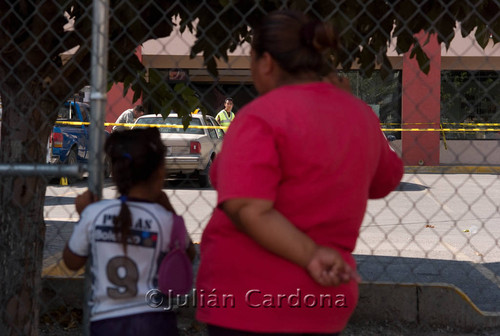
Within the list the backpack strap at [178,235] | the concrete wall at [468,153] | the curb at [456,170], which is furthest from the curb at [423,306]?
the concrete wall at [468,153]

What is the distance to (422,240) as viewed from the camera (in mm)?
7645

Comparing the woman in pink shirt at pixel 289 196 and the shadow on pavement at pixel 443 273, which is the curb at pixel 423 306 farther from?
the woman in pink shirt at pixel 289 196

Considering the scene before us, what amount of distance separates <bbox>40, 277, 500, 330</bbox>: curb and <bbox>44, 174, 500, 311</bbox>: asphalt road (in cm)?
19

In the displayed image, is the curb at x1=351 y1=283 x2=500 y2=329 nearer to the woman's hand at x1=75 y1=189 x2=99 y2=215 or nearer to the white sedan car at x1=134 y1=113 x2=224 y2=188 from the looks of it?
the woman's hand at x1=75 y1=189 x2=99 y2=215

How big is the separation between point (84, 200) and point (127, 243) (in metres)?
0.36

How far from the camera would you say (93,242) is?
2262 mm

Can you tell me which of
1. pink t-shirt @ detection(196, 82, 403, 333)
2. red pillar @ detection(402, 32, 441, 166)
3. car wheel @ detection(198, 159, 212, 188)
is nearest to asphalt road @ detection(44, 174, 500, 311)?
car wheel @ detection(198, 159, 212, 188)

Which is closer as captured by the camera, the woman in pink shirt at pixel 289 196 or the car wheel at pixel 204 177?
the woman in pink shirt at pixel 289 196

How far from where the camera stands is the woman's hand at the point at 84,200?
247cm

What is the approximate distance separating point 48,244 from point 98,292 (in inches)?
195

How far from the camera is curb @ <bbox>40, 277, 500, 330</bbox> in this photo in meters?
4.40

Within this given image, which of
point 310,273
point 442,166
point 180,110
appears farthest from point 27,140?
point 442,166

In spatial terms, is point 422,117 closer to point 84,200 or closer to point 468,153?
point 468,153

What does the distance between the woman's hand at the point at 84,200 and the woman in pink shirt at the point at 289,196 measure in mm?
699
